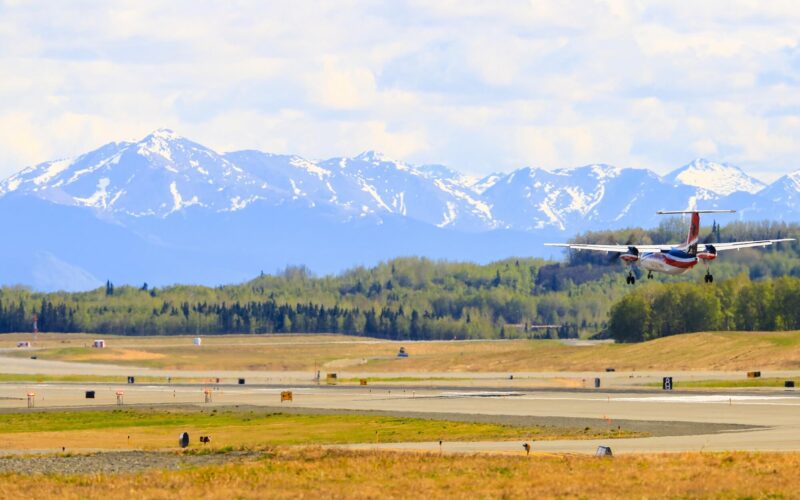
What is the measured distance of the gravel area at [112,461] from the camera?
2803 inches

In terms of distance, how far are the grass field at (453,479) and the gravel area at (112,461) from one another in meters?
2.78

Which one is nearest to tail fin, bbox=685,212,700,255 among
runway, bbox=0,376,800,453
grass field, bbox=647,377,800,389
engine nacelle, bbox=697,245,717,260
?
engine nacelle, bbox=697,245,717,260

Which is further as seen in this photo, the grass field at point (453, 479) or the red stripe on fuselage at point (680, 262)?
the red stripe on fuselage at point (680, 262)

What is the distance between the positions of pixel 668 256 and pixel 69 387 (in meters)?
85.3

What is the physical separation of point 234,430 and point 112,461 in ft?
83.7

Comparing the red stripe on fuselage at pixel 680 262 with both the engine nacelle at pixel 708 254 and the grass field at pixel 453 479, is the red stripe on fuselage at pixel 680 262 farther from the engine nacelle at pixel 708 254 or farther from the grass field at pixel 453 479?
the grass field at pixel 453 479

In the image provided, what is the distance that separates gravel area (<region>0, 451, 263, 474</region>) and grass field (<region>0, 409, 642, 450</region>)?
577cm

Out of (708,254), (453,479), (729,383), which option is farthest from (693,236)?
(453,479)

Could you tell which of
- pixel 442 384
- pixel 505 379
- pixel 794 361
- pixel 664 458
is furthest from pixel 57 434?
pixel 794 361

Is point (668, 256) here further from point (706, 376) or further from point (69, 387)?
point (69, 387)

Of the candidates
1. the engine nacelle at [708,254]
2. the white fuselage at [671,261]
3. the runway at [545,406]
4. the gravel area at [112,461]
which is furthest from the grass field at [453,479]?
the engine nacelle at [708,254]

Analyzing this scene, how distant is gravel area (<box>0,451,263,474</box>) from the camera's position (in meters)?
71.2

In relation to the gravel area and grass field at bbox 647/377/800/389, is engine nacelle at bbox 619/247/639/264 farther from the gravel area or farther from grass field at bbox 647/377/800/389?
the gravel area

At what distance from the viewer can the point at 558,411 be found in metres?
111
